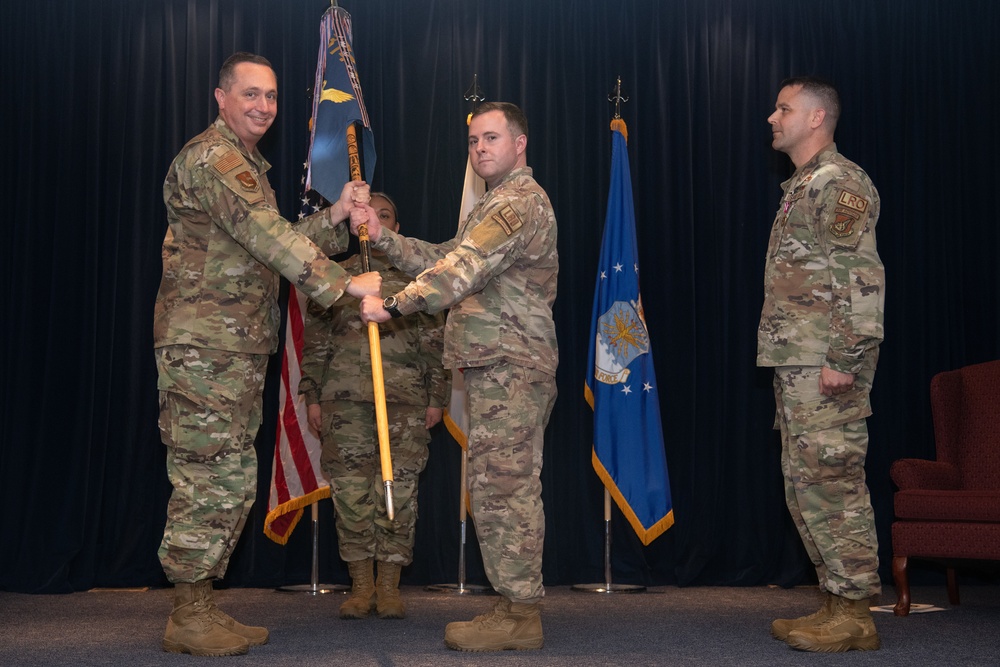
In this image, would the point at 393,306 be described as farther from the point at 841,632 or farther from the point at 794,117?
the point at 841,632

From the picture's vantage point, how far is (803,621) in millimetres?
3674

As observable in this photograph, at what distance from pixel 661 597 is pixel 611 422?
88 centimetres

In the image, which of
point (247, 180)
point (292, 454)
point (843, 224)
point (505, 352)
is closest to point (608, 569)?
point (292, 454)

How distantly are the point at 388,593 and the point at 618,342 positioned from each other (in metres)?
1.71

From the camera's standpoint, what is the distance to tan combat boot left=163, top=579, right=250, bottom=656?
3.35 metres

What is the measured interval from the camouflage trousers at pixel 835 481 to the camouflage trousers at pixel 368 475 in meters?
1.63

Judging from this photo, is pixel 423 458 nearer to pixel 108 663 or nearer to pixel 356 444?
pixel 356 444

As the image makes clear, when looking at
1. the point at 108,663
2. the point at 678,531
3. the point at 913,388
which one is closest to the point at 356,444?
the point at 108,663

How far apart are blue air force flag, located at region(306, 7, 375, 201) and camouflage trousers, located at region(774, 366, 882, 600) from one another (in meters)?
1.84

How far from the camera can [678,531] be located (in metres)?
5.57

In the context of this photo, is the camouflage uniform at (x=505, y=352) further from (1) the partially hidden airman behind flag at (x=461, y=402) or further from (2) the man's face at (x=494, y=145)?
(1) the partially hidden airman behind flag at (x=461, y=402)

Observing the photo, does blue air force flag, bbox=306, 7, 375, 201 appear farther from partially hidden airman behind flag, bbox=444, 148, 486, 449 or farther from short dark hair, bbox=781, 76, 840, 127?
short dark hair, bbox=781, 76, 840, 127

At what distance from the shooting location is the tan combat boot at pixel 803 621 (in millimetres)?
3598

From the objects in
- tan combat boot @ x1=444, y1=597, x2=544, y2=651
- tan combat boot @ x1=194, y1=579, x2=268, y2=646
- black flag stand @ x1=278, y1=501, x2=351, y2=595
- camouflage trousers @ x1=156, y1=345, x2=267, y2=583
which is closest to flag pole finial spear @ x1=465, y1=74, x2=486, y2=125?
black flag stand @ x1=278, y1=501, x2=351, y2=595
